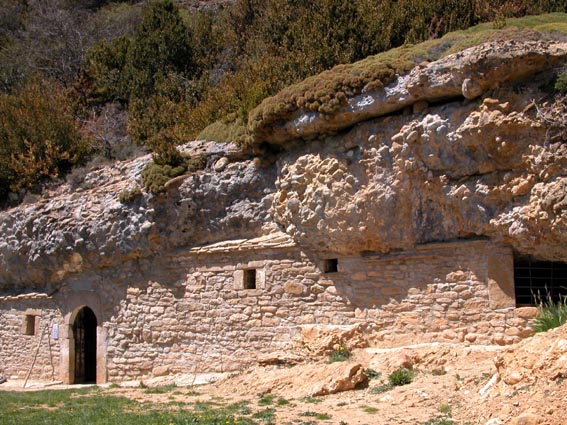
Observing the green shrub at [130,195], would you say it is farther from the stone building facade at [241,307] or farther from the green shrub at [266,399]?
the green shrub at [266,399]

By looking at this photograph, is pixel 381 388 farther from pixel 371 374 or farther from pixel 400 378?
pixel 371 374

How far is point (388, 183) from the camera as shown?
11.3 metres

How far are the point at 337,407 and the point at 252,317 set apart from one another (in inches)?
158

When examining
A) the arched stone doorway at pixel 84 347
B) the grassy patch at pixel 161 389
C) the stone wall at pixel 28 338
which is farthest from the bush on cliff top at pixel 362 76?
the stone wall at pixel 28 338

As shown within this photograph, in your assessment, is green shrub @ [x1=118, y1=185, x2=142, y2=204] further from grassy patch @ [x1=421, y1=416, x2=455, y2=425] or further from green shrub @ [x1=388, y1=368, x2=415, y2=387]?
grassy patch @ [x1=421, y1=416, x2=455, y2=425]

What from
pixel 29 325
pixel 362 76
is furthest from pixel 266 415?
pixel 29 325

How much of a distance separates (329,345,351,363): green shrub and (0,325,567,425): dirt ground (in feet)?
0.51

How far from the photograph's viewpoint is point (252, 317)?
506 inches

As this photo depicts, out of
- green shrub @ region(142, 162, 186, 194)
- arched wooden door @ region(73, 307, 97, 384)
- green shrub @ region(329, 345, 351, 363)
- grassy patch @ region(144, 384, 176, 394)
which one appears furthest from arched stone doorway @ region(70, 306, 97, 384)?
green shrub @ region(329, 345, 351, 363)

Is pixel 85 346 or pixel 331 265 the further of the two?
pixel 85 346

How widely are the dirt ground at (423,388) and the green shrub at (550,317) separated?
0.73 m

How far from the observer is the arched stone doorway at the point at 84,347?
15438 mm

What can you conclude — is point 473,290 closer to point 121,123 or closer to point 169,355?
point 169,355

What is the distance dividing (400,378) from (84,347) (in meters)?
8.80
